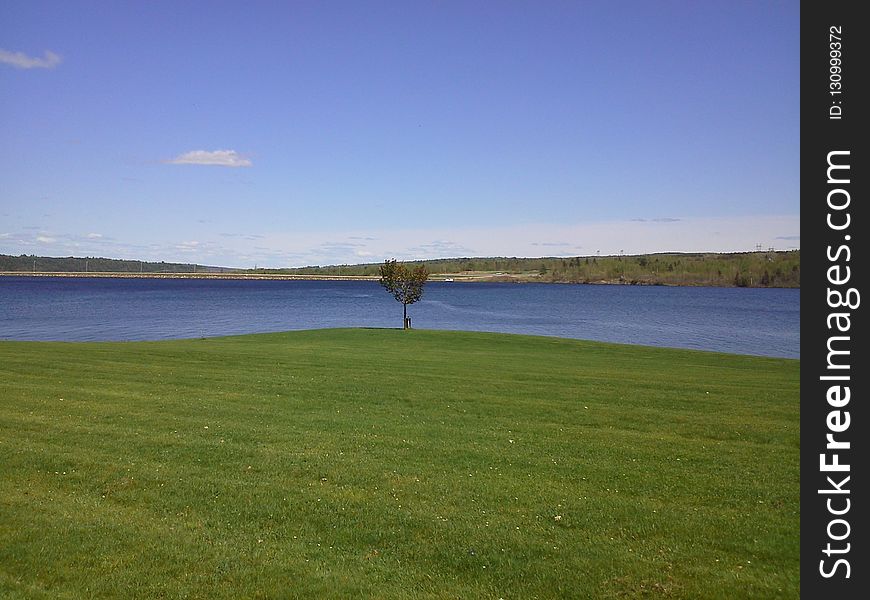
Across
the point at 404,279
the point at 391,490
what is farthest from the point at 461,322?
the point at 391,490

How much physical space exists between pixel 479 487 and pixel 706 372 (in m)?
16.4

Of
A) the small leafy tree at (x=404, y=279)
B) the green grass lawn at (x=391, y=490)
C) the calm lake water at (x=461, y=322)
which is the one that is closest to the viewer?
the green grass lawn at (x=391, y=490)

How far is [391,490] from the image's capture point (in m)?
8.91

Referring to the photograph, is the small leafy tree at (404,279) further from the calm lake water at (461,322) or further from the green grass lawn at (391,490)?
the green grass lawn at (391,490)

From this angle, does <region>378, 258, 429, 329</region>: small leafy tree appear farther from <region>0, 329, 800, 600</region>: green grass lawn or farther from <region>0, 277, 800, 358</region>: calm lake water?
<region>0, 329, 800, 600</region>: green grass lawn

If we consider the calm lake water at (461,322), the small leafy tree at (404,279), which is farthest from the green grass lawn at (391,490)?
the calm lake water at (461,322)

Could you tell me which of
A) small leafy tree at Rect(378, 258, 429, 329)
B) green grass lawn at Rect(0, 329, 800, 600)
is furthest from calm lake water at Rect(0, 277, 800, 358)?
green grass lawn at Rect(0, 329, 800, 600)

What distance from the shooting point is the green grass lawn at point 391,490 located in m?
6.65

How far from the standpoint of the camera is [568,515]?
811cm

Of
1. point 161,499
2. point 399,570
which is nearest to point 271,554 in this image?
point 399,570

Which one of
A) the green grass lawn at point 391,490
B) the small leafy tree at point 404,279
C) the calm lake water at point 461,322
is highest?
the small leafy tree at point 404,279

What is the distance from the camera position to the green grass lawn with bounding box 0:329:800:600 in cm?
665

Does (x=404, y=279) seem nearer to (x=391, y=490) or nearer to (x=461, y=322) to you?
(x=461, y=322)

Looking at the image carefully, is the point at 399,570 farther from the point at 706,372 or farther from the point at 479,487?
the point at 706,372
